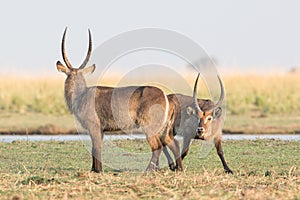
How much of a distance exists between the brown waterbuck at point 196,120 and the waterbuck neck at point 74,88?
1.16 meters

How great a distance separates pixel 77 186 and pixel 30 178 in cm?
61

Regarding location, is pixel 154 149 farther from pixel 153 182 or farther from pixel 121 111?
pixel 153 182

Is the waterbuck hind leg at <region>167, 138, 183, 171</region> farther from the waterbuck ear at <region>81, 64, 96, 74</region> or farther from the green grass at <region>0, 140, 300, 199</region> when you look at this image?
the waterbuck ear at <region>81, 64, 96, 74</region>

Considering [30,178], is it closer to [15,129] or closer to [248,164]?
[248,164]

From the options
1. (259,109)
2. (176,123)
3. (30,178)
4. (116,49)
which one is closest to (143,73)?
(116,49)

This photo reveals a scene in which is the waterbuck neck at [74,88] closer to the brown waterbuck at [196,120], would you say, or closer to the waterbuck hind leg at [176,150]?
the brown waterbuck at [196,120]

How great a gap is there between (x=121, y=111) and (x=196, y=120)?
107 centimetres

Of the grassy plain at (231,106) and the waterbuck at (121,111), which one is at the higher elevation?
the waterbuck at (121,111)

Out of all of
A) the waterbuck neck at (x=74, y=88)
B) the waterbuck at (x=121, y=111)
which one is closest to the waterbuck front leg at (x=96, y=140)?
the waterbuck at (x=121, y=111)

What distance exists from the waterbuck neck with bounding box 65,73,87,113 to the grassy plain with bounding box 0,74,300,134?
22.0 feet

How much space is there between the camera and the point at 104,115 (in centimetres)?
941

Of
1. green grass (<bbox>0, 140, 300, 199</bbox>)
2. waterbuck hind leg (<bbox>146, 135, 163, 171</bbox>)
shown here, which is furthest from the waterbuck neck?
waterbuck hind leg (<bbox>146, 135, 163, 171</bbox>)

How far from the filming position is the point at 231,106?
64.0 feet

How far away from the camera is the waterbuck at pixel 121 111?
9.28 m
